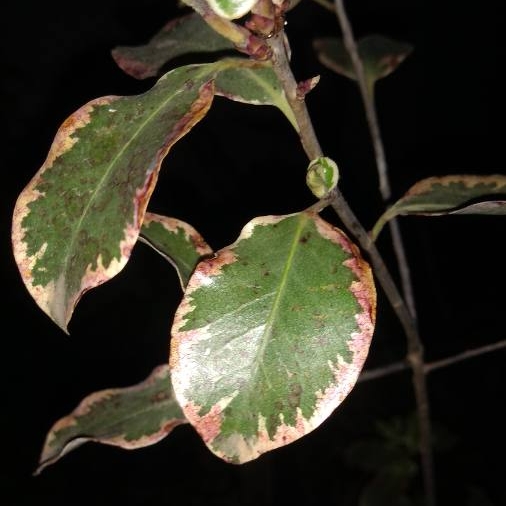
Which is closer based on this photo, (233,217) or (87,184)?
(87,184)

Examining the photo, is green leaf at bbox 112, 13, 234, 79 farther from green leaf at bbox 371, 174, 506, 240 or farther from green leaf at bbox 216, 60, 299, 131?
green leaf at bbox 371, 174, 506, 240

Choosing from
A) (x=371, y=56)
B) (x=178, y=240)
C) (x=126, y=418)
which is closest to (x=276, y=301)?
(x=178, y=240)

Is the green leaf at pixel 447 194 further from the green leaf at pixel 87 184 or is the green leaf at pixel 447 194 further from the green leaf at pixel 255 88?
the green leaf at pixel 87 184

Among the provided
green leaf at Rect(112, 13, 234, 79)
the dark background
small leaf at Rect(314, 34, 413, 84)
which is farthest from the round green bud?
the dark background

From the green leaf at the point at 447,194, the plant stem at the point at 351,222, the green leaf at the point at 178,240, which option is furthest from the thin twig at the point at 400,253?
the green leaf at the point at 178,240

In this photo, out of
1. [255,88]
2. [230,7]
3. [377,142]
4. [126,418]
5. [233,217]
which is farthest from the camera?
[233,217]

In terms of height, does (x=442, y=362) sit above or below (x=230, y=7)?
below

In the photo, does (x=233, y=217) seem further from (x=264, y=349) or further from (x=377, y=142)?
(x=264, y=349)
